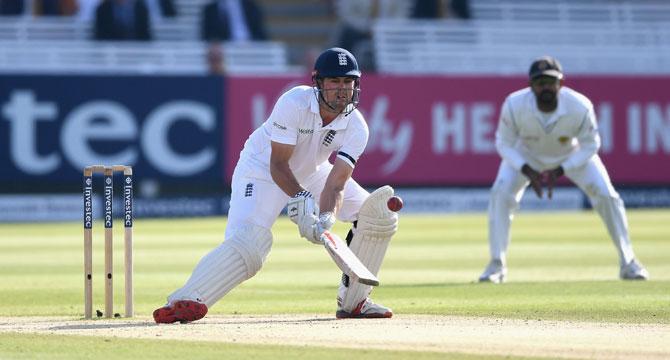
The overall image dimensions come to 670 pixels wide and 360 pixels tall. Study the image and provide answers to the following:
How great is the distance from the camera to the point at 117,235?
51.7 ft

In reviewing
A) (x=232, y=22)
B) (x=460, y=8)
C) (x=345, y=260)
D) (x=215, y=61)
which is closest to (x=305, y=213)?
(x=345, y=260)

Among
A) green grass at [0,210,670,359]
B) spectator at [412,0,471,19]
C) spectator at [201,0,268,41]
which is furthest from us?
spectator at [412,0,471,19]

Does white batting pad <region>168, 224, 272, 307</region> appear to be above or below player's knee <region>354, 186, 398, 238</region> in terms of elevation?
below

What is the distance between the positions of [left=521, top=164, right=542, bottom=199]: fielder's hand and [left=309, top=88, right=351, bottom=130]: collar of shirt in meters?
3.26

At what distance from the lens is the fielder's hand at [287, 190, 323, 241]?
22.2 ft

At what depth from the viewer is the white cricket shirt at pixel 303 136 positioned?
707cm

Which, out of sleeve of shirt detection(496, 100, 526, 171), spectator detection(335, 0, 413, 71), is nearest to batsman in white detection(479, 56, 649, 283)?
sleeve of shirt detection(496, 100, 526, 171)

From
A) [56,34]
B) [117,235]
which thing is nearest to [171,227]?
[117,235]

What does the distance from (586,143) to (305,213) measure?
164 inches

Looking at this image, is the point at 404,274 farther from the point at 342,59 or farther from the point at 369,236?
the point at 342,59

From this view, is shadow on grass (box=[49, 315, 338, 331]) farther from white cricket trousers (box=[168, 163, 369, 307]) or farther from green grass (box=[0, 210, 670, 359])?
green grass (box=[0, 210, 670, 359])

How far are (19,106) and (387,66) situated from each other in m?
5.54

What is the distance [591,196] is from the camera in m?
10.6

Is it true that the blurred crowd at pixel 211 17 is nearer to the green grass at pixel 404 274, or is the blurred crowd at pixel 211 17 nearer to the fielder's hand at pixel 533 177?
the green grass at pixel 404 274
